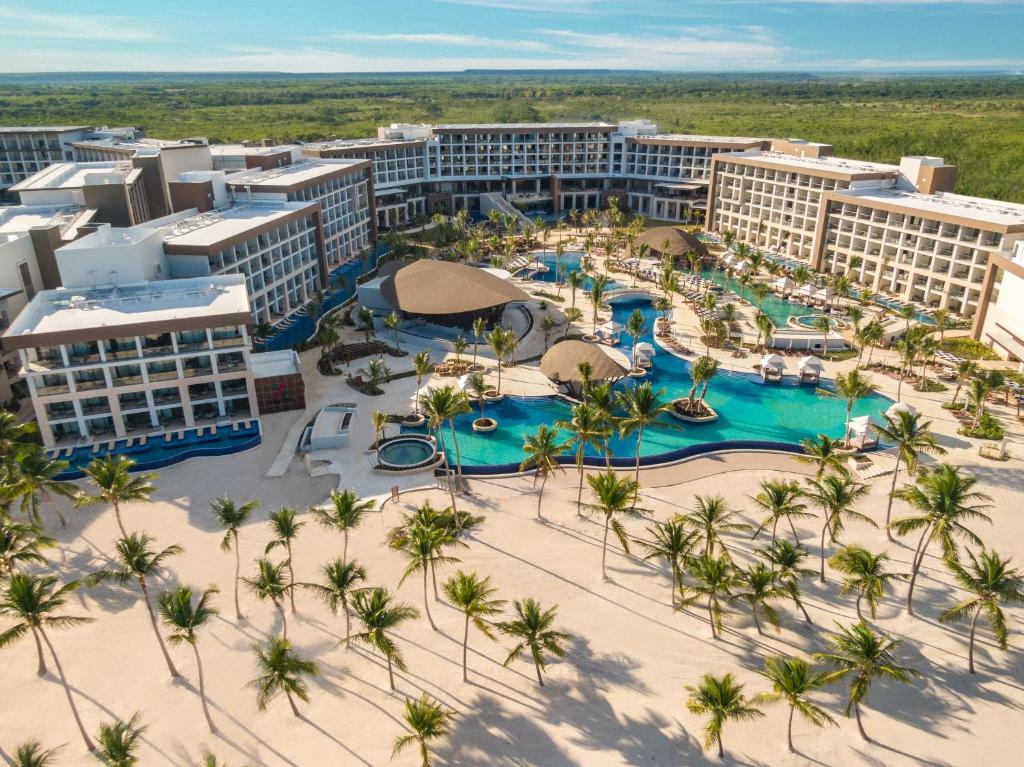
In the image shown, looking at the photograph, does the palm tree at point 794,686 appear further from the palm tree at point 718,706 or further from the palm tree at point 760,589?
the palm tree at point 760,589

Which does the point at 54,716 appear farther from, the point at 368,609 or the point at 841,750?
the point at 841,750

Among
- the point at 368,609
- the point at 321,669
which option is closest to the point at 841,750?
the point at 368,609

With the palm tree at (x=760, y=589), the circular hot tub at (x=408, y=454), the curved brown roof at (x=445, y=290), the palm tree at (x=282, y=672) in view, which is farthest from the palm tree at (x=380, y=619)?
the curved brown roof at (x=445, y=290)

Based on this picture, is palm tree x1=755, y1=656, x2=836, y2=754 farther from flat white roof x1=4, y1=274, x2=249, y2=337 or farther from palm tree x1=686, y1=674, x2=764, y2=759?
flat white roof x1=4, y1=274, x2=249, y2=337

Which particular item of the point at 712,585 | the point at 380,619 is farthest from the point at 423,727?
the point at 712,585

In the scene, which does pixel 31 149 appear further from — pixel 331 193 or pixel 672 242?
pixel 672 242

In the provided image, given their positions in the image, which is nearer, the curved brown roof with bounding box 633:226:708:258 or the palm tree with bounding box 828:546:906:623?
the palm tree with bounding box 828:546:906:623

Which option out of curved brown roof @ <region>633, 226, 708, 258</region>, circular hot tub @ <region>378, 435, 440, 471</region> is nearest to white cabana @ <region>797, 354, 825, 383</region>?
curved brown roof @ <region>633, 226, 708, 258</region>
